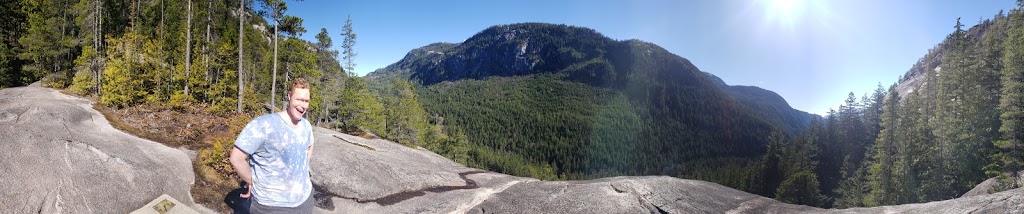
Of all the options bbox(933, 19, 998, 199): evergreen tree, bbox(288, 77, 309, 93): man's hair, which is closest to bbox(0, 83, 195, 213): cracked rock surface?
bbox(288, 77, 309, 93): man's hair

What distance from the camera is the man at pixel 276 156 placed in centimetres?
483

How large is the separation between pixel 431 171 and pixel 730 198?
10770 millimetres

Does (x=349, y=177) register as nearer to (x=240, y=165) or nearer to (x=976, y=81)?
(x=240, y=165)

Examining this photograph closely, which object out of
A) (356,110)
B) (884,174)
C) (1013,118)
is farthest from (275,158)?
(884,174)

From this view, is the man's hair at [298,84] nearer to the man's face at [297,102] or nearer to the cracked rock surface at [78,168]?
the man's face at [297,102]

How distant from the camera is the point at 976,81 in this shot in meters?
40.2

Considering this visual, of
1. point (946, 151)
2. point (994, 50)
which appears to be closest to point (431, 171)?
point (946, 151)

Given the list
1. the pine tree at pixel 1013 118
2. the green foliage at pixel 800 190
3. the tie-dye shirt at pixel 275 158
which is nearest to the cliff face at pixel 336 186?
the tie-dye shirt at pixel 275 158

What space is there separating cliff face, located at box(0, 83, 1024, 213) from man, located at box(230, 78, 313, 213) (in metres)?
7.45

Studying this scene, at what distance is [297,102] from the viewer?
16.3ft

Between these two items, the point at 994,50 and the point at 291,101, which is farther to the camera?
the point at 994,50

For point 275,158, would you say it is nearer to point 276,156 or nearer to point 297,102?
point 276,156

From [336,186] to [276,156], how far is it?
9284 mm

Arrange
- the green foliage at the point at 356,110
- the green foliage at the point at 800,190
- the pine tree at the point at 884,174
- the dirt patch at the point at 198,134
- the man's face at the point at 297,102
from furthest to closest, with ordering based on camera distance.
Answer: the green foliage at the point at 800,190 → the pine tree at the point at 884,174 → the green foliage at the point at 356,110 → the dirt patch at the point at 198,134 → the man's face at the point at 297,102
